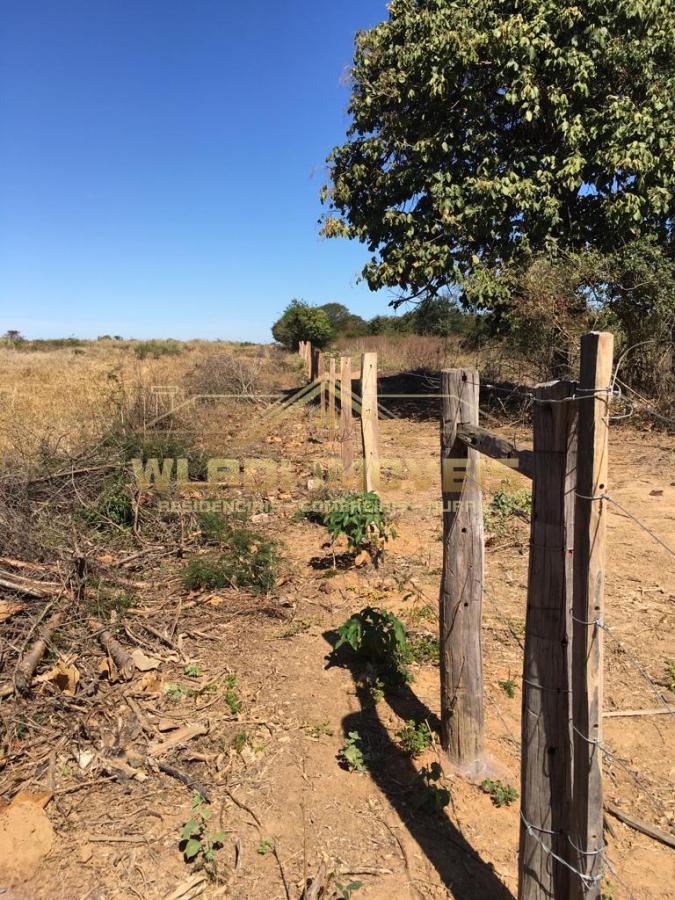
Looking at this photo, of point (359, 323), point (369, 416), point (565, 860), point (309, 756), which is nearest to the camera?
point (565, 860)

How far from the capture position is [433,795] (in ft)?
8.16

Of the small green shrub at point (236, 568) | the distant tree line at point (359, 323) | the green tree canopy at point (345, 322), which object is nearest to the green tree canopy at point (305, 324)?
the distant tree line at point (359, 323)

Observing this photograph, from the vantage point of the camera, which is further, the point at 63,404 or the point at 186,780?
the point at 63,404

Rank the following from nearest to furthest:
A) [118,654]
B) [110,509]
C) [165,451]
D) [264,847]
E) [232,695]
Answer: [264,847] < [232,695] < [118,654] < [110,509] < [165,451]

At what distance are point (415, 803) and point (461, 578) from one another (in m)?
0.97

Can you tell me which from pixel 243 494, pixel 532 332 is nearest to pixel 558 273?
pixel 532 332

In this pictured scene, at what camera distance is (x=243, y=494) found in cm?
693

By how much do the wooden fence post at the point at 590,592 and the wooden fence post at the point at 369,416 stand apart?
13.8 feet

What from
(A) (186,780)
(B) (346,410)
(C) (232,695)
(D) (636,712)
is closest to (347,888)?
(A) (186,780)

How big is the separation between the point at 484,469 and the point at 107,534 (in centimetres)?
468

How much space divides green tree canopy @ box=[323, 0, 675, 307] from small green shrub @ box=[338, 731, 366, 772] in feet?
26.2

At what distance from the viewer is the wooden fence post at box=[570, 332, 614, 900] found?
1.41 m

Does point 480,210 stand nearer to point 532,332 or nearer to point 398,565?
point 532,332

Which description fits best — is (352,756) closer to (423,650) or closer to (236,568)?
(423,650)
